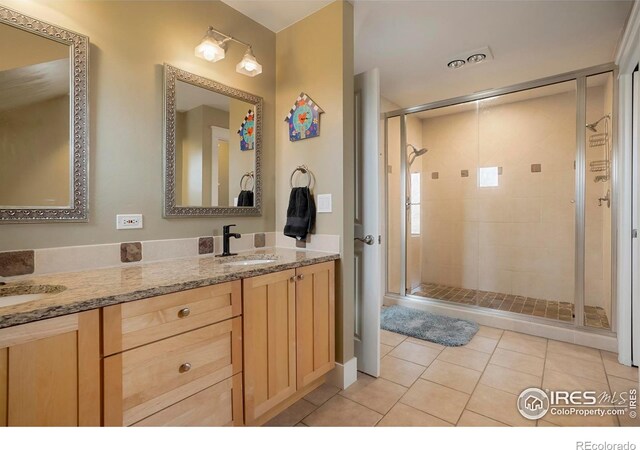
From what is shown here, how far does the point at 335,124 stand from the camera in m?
1.94

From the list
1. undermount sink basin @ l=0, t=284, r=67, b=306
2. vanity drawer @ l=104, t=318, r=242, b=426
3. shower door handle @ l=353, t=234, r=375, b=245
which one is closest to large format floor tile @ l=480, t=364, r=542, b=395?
shower door handle @ l=353, t=234, r=375, b=245

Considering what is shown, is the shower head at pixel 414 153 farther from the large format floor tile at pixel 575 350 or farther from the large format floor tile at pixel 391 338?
the large format floor tile at pixel 575 350

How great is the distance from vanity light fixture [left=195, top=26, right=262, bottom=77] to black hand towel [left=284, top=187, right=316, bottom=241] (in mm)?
832

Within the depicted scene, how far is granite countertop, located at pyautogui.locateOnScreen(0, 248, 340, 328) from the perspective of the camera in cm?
86

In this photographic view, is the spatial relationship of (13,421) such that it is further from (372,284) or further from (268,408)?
(372,284)

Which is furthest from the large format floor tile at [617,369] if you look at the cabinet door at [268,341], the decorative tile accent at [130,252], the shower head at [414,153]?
the decorative tile accent at [130,252]

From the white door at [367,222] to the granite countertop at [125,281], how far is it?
41 cm

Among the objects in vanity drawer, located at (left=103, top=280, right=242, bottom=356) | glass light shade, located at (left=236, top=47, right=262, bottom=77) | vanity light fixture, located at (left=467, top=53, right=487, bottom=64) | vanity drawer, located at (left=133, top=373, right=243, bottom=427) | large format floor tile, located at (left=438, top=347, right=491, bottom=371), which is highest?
vanity light fixture, located at (left=467, top=53, right=487, bottom=64)

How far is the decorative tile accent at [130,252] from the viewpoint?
5.01ft

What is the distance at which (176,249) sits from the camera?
1.75 m

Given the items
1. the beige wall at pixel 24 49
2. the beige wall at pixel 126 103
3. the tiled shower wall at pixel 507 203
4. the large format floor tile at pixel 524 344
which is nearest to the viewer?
the beige wall at pixel 24 49

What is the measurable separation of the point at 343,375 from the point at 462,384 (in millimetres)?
782

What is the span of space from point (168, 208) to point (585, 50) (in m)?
3.53

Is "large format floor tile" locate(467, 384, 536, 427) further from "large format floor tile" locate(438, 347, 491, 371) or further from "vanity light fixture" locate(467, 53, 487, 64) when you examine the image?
"vanity light fixture" locate(467, 53, 487, 64)
